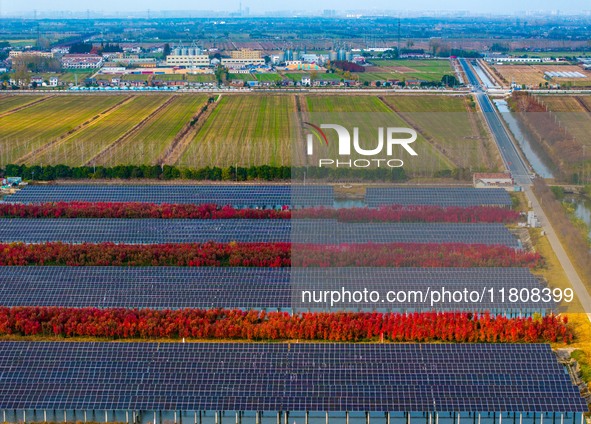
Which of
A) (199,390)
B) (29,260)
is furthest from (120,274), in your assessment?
(199,390)

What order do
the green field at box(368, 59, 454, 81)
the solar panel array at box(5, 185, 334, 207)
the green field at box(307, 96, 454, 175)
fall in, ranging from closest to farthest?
1. the solar panel array at box(5, 185, 334, 207)
2. the green field at box(307, 96, 454, 175)
3. the green field at box(368, 59, 454, 81)

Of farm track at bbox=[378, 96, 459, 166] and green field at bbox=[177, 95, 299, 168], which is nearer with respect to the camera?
farm track at bbox=[378, 96, 459, 166]

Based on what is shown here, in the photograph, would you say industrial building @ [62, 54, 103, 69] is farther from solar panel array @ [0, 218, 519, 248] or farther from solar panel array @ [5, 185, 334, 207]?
solar panel array @ [0, 218, 519, 248]

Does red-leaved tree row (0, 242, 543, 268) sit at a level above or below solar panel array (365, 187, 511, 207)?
above

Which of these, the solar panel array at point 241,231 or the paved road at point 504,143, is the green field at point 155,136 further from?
the paved road at point 504,143

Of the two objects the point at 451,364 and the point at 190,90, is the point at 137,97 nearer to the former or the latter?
the point at 190,90

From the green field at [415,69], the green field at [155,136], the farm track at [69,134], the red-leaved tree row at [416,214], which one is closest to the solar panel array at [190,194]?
the red-leaved tree row at [416,214]

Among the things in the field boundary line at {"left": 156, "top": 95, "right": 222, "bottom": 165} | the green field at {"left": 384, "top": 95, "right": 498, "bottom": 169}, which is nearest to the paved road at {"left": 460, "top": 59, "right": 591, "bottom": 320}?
the green field at {"left": 384, "top": 95, "right": 498, "bottom": 169}

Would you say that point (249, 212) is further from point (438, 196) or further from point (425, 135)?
point (425, 135)

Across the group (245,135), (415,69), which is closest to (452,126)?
(245,135)
